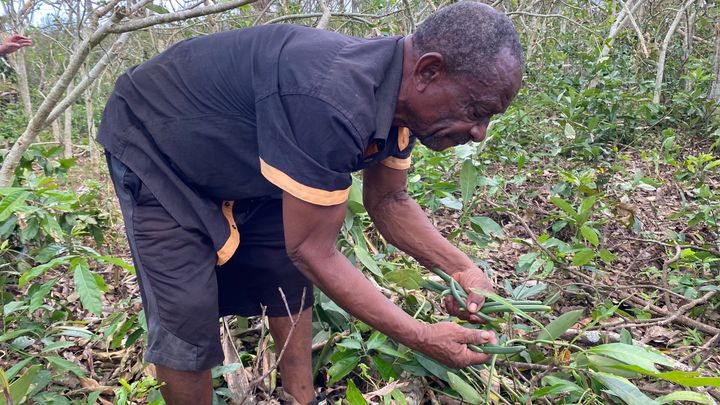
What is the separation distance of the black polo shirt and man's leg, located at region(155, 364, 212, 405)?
1.04ft

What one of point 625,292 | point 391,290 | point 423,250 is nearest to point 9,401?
point 423,250

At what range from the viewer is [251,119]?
1.37 metres

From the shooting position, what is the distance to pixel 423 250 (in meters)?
1.77

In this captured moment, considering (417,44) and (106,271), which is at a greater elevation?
(417,44)

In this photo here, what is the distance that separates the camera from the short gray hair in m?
1.20

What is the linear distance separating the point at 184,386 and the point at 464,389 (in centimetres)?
77

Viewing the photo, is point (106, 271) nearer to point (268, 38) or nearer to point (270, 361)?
point (270, 361)

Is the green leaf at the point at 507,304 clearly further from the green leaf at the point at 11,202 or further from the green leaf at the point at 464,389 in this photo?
the green leaf at the point at 11,202

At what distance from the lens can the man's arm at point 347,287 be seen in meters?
1.27

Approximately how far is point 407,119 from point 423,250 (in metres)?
0.54

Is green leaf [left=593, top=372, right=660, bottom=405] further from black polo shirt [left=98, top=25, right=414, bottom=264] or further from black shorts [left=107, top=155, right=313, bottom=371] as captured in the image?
black shorts [left=107, top=155, right=313, bottom=371]

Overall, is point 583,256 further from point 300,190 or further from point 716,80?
point 716,80

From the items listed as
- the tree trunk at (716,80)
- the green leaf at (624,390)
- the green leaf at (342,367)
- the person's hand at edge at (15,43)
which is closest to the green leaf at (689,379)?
the green leaf at (624,390)

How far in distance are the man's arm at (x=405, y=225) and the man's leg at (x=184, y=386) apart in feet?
2.30
